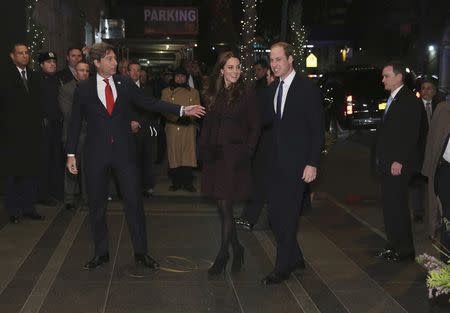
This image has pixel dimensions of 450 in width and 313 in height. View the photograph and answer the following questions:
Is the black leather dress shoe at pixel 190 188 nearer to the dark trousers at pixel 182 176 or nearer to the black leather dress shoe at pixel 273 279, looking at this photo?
the dark trousers at pixel 182 176

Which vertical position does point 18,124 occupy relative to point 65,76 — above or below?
below

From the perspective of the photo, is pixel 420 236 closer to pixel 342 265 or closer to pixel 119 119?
pixel 342 265

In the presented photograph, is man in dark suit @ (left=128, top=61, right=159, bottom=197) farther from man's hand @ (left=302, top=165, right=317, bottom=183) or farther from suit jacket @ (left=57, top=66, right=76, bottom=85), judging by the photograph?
man's hand @ (left=302, top=165, right=317, bottom=183)

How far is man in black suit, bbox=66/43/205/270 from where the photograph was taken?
6.77 meters

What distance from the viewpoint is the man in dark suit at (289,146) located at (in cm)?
630

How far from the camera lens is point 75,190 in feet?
33.3

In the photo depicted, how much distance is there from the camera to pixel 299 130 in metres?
6.33

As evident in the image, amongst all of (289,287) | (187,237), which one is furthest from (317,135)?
(187,237)

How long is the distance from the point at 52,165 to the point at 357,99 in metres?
12.9

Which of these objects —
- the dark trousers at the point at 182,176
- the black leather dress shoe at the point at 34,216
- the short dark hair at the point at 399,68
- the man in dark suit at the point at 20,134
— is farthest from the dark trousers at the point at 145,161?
the short dark hair at the point at 399,68

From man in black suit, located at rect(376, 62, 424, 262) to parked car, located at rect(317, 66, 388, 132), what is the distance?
13896 mm

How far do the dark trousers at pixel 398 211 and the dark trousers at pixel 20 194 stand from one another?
4.34 m

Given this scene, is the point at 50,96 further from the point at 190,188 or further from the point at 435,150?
the point at 435,150

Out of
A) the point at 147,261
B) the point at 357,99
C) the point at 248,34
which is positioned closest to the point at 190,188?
the point at 147,261
